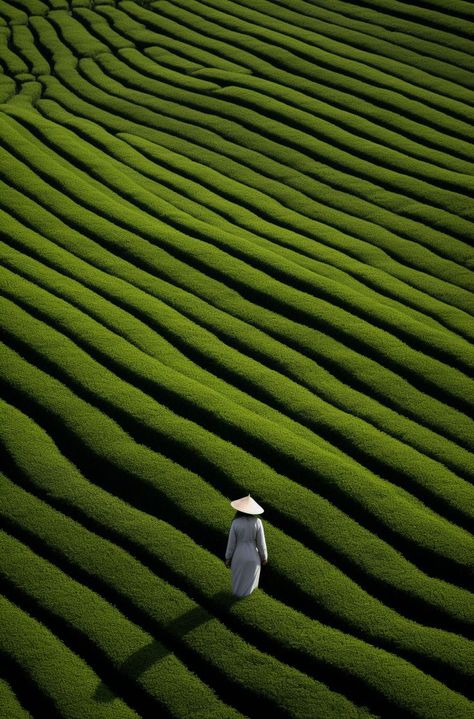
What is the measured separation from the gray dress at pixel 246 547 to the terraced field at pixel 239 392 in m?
0.54

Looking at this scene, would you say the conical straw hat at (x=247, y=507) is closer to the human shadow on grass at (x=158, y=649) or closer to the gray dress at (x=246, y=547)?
the gray dress at (x=246, y=547)

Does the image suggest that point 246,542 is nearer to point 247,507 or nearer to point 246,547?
point 246,547

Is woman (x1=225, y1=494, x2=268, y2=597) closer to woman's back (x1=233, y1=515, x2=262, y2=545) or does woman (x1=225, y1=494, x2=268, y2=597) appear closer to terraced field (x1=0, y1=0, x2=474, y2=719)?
woman's back (x1=233, y1=515, x2=262, y2=545)

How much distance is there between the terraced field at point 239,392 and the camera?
891 centimetres

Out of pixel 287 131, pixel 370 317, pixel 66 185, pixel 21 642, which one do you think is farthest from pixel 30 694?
pixel 287 131

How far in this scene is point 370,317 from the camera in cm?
1517

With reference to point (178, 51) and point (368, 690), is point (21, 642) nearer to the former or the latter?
point (368, 690)

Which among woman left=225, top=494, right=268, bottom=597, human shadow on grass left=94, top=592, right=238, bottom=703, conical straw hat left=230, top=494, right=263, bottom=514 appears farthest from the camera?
woman left=225, top=494, right=268, bottom=597

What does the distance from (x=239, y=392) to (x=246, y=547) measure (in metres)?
4.59

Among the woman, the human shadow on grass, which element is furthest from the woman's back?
the human shadow on grass

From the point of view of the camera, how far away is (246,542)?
356 inches

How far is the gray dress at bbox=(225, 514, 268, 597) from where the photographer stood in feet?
29.5

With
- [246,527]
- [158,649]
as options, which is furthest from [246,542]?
[158,649]

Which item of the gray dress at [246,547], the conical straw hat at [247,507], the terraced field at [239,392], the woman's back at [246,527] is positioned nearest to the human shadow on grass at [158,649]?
the terraced field at [239,392]
